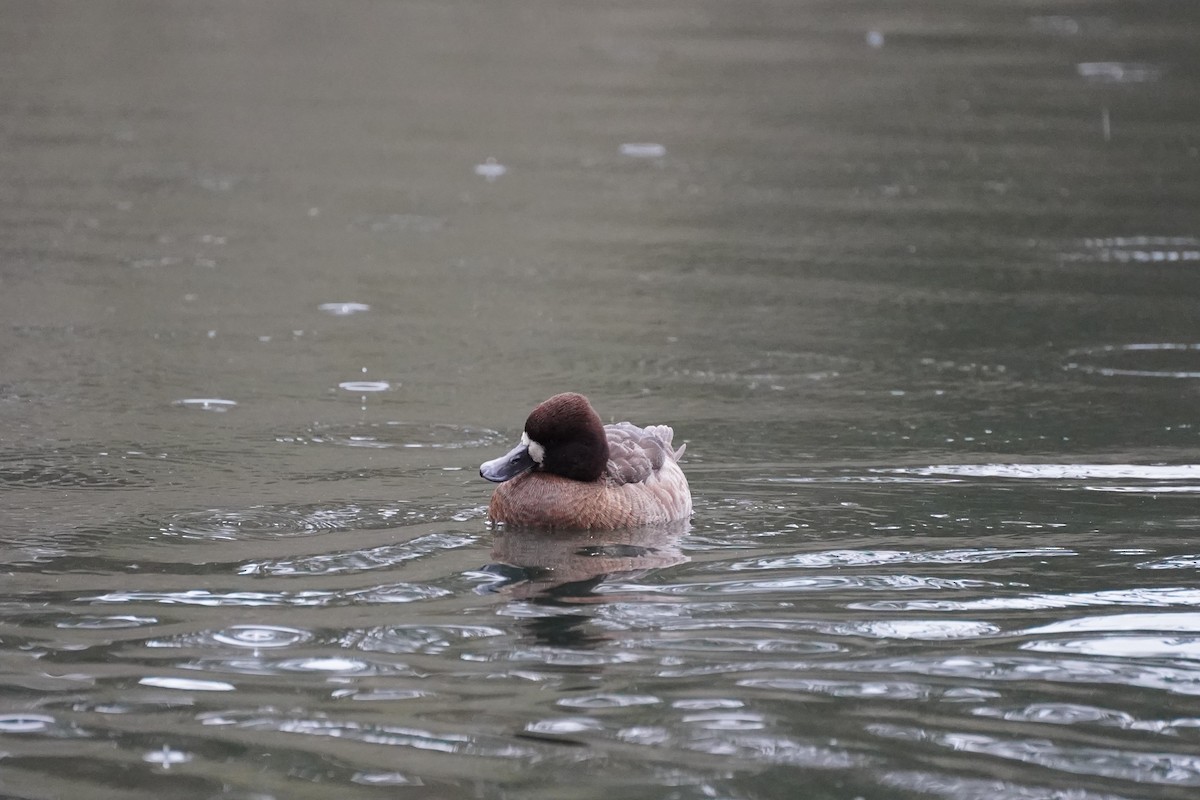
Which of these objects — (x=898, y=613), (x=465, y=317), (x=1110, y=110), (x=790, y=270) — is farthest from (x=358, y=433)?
(x=1110, y=110)

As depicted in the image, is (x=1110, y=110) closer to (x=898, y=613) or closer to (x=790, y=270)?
(x=790, y=270)

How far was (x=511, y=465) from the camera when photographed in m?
8.70

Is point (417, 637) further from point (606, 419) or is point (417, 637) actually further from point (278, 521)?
point (606, 419)

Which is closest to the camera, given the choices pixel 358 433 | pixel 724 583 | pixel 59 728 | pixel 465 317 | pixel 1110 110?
pixel 59 728

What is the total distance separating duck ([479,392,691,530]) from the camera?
28.3ft

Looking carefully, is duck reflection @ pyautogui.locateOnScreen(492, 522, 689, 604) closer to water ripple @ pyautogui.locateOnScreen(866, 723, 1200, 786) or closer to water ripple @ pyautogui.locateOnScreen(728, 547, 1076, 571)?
water ripple @ pyautogui.locateOnScreen(728, 547, 1076, 571)

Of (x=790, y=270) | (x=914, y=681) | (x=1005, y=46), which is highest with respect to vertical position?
(x=1005, y=46)

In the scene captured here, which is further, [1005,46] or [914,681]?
[1005,46]

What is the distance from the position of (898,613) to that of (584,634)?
1339 millimetres

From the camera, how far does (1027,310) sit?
546 inches

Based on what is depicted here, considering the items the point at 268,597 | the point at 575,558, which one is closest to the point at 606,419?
the point at 575,558

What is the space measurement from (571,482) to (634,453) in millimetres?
384

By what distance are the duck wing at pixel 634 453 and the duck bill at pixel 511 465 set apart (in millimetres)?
422

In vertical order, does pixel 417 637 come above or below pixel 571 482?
below
